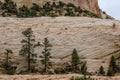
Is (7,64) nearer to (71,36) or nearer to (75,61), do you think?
(75,61)

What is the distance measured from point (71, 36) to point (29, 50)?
29.9ft

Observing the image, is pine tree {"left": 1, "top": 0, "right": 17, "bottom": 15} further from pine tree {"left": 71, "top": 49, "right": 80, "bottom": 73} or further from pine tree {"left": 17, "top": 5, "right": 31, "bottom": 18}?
pine tree {"left": 71, "top": 49, "right": 80, "bottom": 73}

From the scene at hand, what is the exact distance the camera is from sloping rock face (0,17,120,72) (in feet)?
291

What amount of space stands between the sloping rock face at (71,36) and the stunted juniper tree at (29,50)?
1.80 meters

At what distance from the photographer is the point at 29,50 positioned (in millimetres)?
88062

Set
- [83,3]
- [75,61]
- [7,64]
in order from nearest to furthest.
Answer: [75,61], [7,64], [83,3]

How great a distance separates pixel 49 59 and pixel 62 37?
24.5ft

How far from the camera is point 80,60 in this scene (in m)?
87.1

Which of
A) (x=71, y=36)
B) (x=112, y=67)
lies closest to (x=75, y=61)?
(x=112, y=67)

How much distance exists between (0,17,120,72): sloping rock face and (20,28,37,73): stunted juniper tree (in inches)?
70.9

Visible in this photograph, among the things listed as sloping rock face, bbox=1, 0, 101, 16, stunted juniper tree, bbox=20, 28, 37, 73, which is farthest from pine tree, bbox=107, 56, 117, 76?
sloping rock face, bbox=1, 0, 101, 16

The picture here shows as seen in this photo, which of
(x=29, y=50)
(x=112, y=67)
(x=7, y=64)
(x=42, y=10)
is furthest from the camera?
(x=42, y=10)

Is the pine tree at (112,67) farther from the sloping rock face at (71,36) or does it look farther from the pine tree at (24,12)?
the pine tree at (24,12)

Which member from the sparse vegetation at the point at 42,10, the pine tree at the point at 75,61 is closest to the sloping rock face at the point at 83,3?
the sparse vegetation at the point at 42,10
